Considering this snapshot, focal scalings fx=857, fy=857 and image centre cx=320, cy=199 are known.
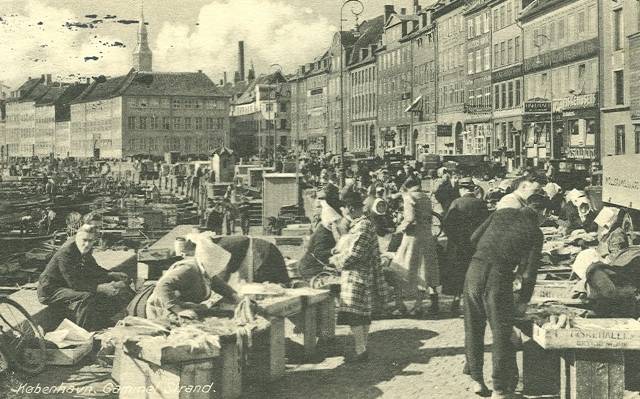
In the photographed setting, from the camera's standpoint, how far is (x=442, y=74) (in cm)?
6944

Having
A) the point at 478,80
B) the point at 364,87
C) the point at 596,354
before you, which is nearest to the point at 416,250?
the point at 596,354

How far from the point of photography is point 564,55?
4600 cm

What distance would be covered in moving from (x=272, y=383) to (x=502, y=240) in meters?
2.39

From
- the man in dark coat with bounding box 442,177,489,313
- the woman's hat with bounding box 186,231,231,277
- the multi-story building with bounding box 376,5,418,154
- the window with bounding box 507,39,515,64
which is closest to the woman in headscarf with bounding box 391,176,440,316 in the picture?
the man in dark coat with bounding box 442,177,489,313

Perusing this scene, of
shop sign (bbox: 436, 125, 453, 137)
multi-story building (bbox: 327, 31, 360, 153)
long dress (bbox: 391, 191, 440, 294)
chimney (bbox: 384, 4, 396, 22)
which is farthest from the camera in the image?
multi-story building (bbox: 327, 31, 360, 153)

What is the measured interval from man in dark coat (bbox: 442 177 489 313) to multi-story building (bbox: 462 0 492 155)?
46.3m

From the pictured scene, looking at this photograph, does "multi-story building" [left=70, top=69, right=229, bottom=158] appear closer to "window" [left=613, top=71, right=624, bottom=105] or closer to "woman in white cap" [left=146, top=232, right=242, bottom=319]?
"window" [left=613, top=71, right=624, bottom=105]

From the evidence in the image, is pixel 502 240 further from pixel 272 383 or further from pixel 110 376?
pixel 110 376

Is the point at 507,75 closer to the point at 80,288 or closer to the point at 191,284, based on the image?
the point at 80,288

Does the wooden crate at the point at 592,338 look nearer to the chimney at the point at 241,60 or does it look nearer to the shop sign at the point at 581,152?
the shop sign at the point at 581,152

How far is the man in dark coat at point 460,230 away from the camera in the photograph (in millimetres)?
10688

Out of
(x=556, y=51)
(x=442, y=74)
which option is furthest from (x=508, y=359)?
(x=442, y=74)

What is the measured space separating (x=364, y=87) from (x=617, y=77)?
54.9 meters

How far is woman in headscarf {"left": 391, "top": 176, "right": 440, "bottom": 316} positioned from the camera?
36.1 feet
